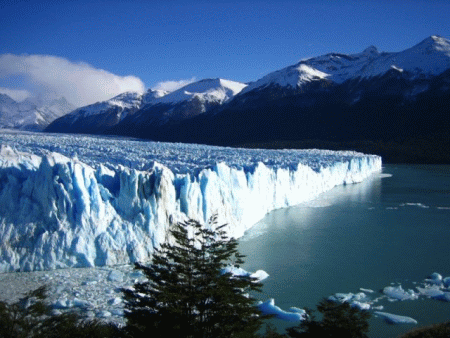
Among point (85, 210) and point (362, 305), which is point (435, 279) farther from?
point (85, 210)

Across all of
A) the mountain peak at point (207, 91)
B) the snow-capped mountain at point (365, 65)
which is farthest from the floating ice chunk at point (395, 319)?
the mountain peak at point (207, 91)

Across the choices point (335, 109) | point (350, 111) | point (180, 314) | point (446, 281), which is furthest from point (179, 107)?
point (180, 314)

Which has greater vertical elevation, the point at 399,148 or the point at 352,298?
the point at 399,148

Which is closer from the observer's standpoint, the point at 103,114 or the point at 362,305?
the point at 362,305

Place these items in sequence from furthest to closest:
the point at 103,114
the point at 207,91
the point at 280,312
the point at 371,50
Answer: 1. the point at 103,114
2. the point at 207,91
3. the point at 371,50
4. the point at 280,312

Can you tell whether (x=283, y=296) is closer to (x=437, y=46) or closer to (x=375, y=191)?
(x=375, y=191)

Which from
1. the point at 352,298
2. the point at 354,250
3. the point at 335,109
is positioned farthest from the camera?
the point at 335,109

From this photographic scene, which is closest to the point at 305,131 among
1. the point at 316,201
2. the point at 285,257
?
the point at 316,201
